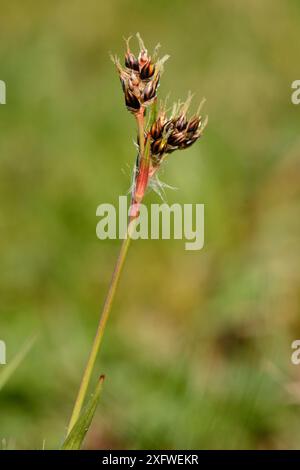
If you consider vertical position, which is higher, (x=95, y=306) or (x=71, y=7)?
(x=71, y=7)

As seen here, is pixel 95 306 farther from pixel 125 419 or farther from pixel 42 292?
pixel 125 419

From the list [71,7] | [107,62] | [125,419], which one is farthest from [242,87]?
[125,419]

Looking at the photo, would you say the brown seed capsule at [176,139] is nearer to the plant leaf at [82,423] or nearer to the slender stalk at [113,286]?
the slender stalk at [113,286]

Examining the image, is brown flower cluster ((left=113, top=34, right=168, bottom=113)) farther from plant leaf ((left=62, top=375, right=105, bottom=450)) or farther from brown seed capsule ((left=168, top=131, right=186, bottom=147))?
plant leaf ((left=62, top=375, right=105, bottom=450))

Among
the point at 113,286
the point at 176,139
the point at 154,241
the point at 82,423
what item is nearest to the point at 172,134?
the point at 176,139

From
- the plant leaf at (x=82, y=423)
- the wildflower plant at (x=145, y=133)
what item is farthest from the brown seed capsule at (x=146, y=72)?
the plant leaf at (x=82, y=423)

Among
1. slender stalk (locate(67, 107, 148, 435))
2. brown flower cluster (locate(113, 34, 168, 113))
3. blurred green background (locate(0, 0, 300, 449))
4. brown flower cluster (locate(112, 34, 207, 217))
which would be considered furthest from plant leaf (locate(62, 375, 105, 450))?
blurred green background (locate(0, 0, 300, 449))
